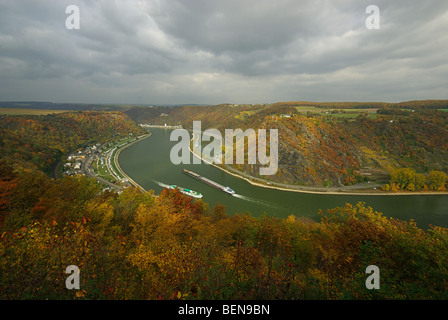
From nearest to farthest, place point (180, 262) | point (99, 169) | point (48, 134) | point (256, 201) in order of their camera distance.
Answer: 1. point (180, 262)
2. point (256, 201)
3. point (99, 169)
4. point (48, 134)

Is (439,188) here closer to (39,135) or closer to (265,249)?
(265,249)

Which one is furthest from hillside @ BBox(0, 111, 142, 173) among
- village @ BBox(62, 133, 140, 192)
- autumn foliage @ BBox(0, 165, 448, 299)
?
autumn foliage @ BBox(0, 165, 448, 299)

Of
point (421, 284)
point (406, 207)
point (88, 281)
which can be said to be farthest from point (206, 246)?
point (406, 207)

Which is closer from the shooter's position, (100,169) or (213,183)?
(213,183)

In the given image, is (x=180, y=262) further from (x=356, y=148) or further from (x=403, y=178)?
(x=356, y=148)

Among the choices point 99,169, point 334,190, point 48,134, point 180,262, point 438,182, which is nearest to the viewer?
point 180,262

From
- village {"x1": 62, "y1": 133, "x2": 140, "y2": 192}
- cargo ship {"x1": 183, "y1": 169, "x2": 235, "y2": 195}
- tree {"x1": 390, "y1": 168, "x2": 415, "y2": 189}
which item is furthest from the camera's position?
tree {"x1": 390, "y1": 168, "x2": 415, "y2": 189}

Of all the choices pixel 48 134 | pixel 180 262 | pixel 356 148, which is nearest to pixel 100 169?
pixel 48 134

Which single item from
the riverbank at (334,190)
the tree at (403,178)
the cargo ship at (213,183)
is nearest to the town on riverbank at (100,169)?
the cargo ship at (213,183)

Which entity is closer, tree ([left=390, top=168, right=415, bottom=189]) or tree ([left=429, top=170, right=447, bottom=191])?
tree ([left=429, top=170, right=447, bottom=191])

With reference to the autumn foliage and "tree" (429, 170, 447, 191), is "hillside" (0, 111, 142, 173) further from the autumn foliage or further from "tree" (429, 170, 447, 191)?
"tree" (429, 170, 447, 191)

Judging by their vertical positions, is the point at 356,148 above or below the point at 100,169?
above

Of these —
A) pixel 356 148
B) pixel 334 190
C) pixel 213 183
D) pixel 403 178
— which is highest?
pixel 356 148
